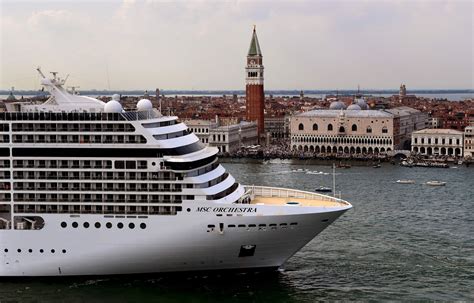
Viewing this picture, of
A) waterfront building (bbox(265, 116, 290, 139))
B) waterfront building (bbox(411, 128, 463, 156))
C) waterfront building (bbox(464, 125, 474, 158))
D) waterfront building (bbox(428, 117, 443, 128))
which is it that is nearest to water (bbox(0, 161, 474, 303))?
waterfront building (bbox(464, 125, 474, 158))

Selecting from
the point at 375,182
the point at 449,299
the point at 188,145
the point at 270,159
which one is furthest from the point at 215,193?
the point at 270,159

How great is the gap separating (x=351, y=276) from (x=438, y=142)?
111ft

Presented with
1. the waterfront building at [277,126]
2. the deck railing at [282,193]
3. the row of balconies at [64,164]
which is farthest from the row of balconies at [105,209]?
the waterfront building at [277,126]

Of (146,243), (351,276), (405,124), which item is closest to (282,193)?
(351,276)

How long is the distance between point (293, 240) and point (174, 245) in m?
2.50

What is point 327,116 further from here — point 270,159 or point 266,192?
point 266,192

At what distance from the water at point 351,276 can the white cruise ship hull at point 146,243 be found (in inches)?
12.8

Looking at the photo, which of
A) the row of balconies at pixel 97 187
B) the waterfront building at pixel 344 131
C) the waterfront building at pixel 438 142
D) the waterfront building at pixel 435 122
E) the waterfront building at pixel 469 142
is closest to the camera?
the row of balconies at pixel 97 187

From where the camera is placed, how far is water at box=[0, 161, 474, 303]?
49.9 feet

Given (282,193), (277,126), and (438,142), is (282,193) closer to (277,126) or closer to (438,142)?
(438,142)

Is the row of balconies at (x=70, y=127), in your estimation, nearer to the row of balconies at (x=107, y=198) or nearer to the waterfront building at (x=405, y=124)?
A: the row of balconies at (x=107, y=198)

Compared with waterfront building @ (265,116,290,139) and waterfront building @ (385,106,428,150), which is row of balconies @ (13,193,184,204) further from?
waterfront building @ (265,116,290,139)

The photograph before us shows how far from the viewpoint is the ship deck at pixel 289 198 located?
1641 centimetres

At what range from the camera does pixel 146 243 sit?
15.2m
